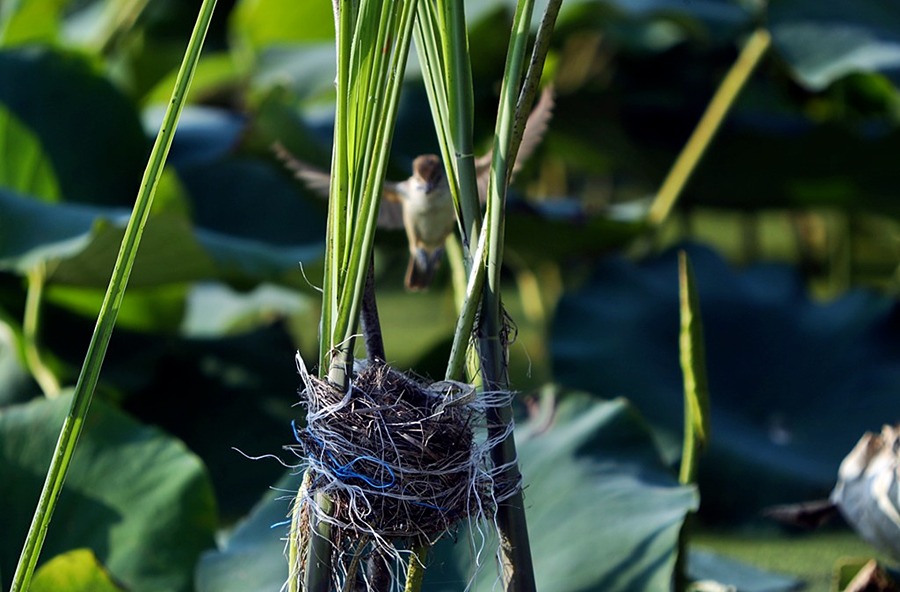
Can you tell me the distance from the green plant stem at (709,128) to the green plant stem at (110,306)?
1224 millimetres

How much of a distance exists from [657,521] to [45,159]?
101cm

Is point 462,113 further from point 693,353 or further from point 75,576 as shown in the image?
point 75,576

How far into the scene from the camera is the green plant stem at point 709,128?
167cm

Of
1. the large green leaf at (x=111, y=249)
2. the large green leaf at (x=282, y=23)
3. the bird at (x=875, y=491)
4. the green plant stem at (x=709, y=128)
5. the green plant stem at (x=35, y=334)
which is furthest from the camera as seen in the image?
the large green leaf at (x=282, y=23)

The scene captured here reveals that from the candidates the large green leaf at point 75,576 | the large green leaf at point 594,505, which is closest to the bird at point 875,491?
the large green leaf at point 594,505

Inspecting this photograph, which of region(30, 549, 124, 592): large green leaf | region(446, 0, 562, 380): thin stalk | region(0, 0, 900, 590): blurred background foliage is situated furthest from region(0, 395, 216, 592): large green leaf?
region(446, 0, 562, 380): thin stalk

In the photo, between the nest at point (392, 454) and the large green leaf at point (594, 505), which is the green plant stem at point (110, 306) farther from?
the large green leaf at point (594, 505)

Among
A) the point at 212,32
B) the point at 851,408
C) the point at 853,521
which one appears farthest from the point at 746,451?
the point at 212,32

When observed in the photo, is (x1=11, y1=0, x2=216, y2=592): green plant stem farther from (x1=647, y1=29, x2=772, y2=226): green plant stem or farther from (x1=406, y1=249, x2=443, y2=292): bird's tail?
(x1=647, y1=29, x2=772, y2=226): green plant stem

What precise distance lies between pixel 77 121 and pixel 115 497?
2.35 feet

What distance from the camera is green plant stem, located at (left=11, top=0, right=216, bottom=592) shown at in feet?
1.65

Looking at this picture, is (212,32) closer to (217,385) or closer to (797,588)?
(217,385)

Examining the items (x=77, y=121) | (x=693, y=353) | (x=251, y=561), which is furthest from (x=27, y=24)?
(x=693, y=353)

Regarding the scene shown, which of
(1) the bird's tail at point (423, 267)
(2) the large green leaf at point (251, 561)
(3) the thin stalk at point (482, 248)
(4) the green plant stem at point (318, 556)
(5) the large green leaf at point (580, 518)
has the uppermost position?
(3) the thin stalk at point (482, 248)
